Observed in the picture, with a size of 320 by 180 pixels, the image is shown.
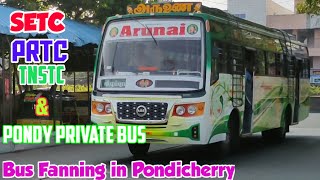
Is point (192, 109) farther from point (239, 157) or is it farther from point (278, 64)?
point (278, 64)

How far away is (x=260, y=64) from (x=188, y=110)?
3.96 metres

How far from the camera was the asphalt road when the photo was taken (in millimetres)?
10406

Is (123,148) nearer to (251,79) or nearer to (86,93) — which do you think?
(251,79)

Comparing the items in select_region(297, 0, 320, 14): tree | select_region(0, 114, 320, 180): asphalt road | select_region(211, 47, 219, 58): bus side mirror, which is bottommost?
select_region(0, 114, 320, 180): asphalt road

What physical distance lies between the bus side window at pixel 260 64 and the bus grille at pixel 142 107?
12.6ft

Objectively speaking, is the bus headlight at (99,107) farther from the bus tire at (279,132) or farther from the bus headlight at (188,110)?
the bus tire at (279,132)

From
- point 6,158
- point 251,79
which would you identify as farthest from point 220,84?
point 6,158

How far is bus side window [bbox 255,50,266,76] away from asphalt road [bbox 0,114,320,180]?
6.46 feet

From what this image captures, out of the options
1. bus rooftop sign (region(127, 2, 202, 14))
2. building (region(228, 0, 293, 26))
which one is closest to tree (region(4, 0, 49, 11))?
bus rooftop sign (region(127, 2, 202, 14))

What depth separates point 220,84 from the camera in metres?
11.3

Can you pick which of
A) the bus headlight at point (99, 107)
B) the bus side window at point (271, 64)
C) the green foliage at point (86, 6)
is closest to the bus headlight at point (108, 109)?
the bus headlight at point (99, 107)

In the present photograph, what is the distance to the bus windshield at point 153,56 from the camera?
10742 mm

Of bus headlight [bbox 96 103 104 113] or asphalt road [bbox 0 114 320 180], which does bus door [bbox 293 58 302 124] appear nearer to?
asphalt road [bbox 0 114 320 180]

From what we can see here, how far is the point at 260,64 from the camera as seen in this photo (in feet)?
45.2
